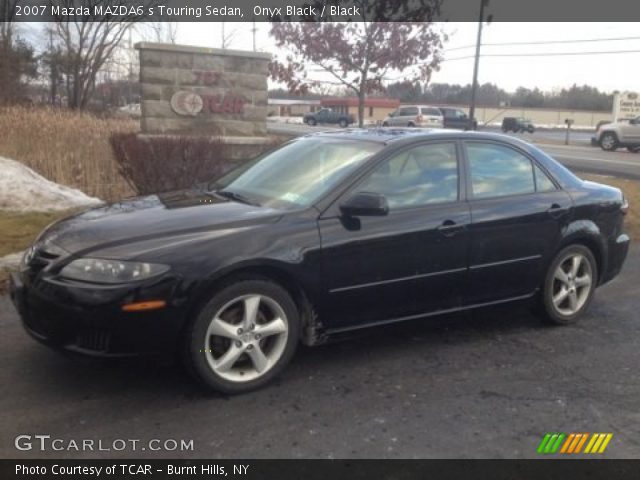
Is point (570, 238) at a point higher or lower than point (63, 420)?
higher

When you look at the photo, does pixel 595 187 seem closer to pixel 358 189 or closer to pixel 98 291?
pixel 358 189

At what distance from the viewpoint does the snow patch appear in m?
8.33

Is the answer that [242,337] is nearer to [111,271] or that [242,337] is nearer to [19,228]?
[111,271]

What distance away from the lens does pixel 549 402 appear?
377 centimetres

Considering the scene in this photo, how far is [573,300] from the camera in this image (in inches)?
204

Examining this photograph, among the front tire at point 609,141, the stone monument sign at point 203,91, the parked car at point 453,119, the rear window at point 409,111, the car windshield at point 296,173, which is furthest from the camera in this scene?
the rear window at point 409,111

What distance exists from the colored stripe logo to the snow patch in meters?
6.67

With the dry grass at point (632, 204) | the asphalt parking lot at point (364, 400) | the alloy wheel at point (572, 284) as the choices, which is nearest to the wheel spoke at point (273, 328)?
the asphalt parking lot at point (364, 400)

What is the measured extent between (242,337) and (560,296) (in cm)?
272

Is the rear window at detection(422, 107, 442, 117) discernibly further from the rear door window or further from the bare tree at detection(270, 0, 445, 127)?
the rear door window

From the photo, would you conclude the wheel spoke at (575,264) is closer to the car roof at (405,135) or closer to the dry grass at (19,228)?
the car roof at (405,135)

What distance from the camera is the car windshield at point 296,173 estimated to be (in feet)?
13.8

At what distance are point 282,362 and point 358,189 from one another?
1.20 meters

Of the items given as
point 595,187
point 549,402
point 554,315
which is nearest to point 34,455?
point 549,402
